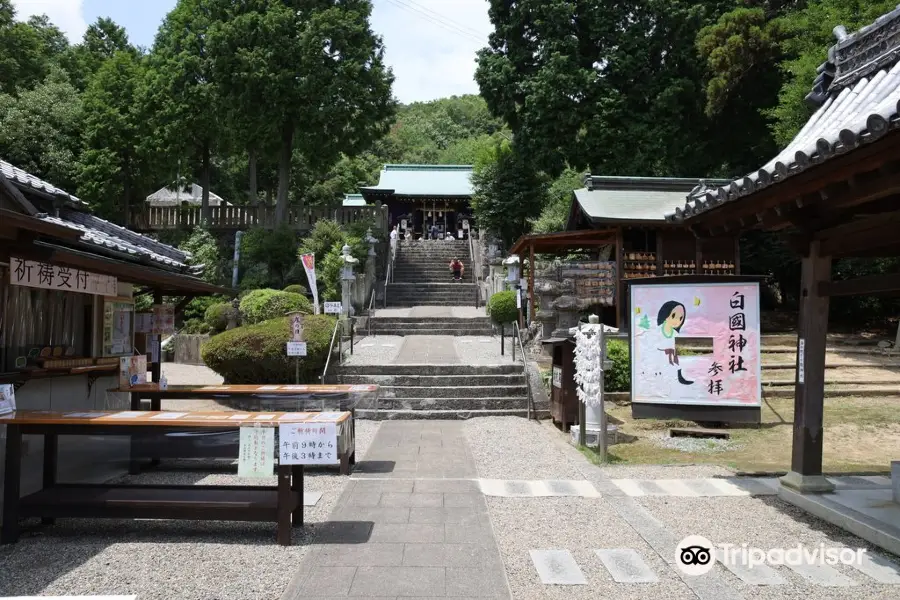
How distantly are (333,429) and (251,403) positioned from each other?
22.8 ft

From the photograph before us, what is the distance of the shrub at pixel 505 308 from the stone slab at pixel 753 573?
13.8 metres

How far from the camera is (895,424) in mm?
10367

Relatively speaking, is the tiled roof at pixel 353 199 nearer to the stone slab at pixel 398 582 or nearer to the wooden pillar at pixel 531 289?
the wooden pillar at pixel 531 289

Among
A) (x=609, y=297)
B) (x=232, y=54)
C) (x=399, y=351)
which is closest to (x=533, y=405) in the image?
(x=399, y=351)

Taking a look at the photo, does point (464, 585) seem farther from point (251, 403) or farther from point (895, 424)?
point (895, 424)

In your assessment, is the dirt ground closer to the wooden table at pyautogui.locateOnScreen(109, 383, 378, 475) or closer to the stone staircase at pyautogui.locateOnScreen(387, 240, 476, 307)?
the wooden table at pyautogui.locateOnScreen(109, 383, 378, 475)

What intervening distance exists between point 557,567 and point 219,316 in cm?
1667

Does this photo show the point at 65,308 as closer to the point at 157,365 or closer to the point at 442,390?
the point at 157,365

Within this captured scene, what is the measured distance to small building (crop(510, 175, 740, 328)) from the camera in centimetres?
1727

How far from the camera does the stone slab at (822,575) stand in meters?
4.52

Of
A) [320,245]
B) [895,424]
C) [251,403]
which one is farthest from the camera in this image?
[320,245]

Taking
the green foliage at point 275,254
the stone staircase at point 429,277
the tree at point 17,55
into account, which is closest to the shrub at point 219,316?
the green foliage at point 275,254

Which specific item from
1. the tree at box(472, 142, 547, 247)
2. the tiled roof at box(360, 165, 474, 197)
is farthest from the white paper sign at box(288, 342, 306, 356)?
the tiled roof at box(360, 165, 474, 197)

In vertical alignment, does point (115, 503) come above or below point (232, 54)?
below
